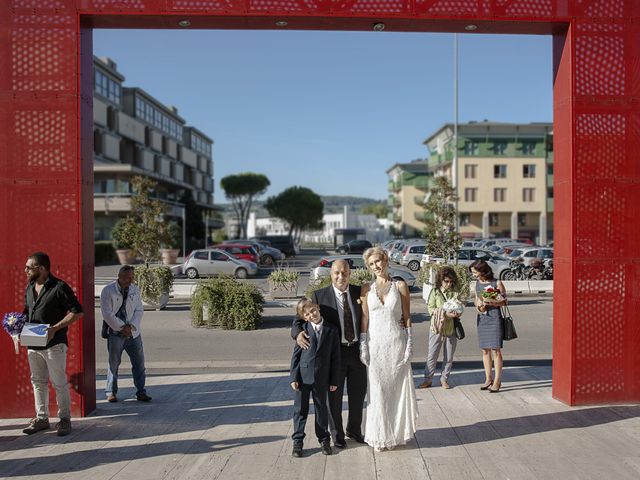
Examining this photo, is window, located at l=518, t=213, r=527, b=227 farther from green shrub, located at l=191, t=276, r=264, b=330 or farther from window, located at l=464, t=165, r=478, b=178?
green shrub, located at l=191, t=276, r=264, b=330

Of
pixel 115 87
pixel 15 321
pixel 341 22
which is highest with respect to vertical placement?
pixel 115 87

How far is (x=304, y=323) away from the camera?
5.70 m

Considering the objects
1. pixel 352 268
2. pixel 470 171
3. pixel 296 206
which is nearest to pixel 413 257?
pixel 352 268

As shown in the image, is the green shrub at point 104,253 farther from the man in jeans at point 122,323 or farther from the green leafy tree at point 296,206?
the green leafy tree at point 296,206

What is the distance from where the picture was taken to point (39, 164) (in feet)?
22.7

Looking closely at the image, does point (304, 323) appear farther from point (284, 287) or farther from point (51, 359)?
point (284, 287)

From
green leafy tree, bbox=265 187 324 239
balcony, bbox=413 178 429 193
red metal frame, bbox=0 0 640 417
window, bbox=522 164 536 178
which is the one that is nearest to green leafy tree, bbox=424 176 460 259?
red metal frame, bbox=0 0 640 417

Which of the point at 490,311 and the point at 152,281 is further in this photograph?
the point at 152,281

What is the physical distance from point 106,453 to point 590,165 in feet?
19.3

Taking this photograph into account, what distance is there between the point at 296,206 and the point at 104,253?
172 feet

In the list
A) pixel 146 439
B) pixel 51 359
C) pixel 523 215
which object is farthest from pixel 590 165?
pixel 523 215

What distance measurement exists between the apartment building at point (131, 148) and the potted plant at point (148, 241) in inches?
669

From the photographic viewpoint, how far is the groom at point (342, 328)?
18.6 feet

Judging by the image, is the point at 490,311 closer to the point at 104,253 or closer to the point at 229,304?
the point at 229,304
